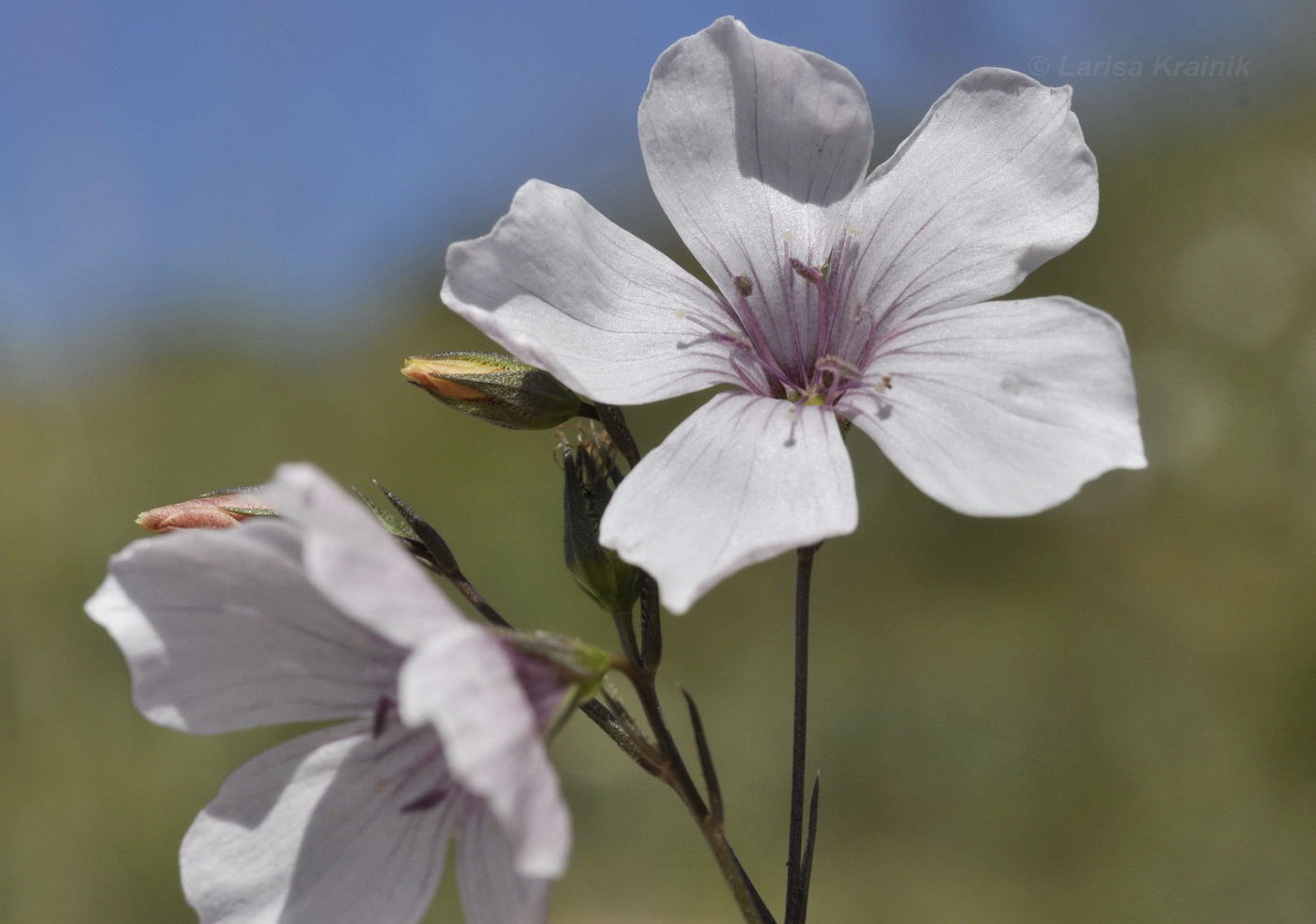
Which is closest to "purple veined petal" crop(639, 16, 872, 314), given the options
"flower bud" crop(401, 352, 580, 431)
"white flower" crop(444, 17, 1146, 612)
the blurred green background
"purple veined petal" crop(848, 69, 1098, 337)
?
"white flower" crop(444, 17, 1146, 612)

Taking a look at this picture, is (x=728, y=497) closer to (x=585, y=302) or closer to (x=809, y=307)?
(x=585, y=302)

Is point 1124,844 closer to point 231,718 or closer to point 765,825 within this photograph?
point 765,825

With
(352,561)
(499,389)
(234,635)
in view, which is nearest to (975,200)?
(499,389)

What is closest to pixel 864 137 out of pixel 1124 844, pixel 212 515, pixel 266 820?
pixel 212 515

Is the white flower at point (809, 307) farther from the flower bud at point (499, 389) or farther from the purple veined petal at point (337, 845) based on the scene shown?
the purple veined petal at point (337, 845)

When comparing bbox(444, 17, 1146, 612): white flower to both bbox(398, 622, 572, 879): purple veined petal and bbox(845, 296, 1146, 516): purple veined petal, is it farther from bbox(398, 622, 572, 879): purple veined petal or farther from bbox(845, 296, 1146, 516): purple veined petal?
bbox(398, 622, 572, 879): purple veined petal

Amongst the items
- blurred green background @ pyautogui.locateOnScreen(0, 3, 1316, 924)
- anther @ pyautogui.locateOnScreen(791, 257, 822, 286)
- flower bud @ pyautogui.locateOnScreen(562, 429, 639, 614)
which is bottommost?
blurred green background @ pyautogui.locateOnScreen(0, 3, 1316, 924)

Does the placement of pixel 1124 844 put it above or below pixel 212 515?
below

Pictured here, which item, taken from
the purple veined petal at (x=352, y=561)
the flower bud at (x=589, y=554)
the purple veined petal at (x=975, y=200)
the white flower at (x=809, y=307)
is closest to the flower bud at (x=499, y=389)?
the flower bud at (x=589, y=554)
